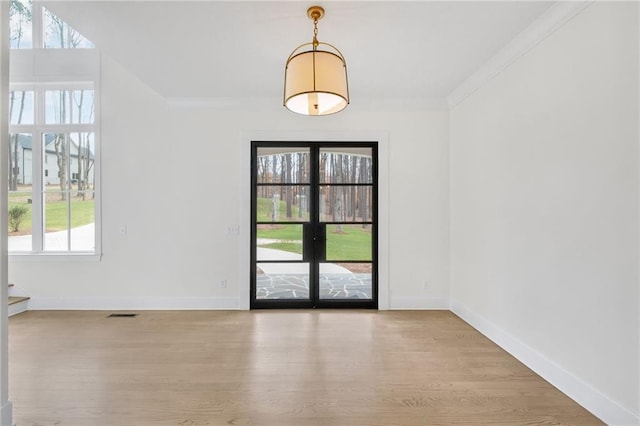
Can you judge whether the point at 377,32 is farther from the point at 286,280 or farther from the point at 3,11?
the point at 286,280

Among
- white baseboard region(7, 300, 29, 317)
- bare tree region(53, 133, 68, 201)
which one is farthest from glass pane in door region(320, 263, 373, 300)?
white baseboard region(7, 300, 29, 317)

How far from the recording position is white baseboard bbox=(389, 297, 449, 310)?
4239mm

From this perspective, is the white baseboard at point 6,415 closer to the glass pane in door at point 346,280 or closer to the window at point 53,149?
the window at point 53,149

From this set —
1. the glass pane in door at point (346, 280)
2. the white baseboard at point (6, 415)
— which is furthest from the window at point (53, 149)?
the glass pane in door at point (346, 280)

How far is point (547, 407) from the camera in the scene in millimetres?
2133

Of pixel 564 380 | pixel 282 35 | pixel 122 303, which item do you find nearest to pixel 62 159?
pixel 122 303

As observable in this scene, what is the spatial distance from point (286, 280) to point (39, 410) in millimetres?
2679

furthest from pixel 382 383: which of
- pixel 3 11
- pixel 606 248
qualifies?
pixel 3 11

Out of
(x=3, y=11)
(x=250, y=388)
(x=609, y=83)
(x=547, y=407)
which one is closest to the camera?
(x=3, y=11)

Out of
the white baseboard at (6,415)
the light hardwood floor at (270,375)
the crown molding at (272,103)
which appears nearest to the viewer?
the white baseboard at (6,415)

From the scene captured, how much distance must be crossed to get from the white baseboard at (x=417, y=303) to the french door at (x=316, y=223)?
286mm

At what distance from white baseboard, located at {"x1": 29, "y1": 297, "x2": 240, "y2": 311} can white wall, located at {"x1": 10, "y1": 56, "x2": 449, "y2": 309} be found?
1 cm

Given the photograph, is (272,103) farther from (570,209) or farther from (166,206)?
(570,209)

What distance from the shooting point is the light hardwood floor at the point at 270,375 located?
2.04 meters
